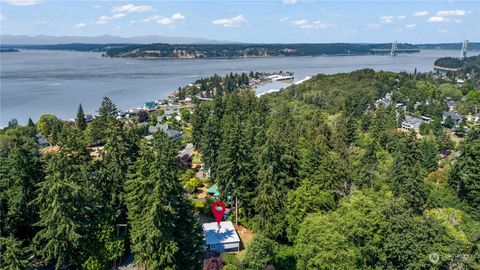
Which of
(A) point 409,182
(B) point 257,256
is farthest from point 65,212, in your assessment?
(A) point 409,182

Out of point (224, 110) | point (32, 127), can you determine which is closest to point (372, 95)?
point (224, 110)

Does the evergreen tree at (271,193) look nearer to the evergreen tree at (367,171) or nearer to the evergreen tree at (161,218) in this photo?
the evergreen tree at (161,218)

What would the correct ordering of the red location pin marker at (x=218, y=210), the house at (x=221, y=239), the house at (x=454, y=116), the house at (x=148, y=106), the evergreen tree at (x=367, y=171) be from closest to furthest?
the house at (x=221, y=239) → the red location pin marker at (x=218, y=210) → the evergreen tree at (x=367, y=171) → the house at (x=454, y=116) → the house at (x=148, y=106)

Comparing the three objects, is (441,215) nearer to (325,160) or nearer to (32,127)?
(325,160)

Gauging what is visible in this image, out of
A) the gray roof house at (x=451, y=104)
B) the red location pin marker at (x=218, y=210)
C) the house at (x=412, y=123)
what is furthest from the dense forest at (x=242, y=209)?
the gray roof house at (x=451, y=104)

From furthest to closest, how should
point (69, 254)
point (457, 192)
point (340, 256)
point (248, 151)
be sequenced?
1. point (457, 192)
2. point (248, 151)
3. point (69, 254)
4. point (340, 256)

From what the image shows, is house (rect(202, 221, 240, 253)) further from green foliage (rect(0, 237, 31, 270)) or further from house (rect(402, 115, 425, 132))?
house (rect(402, 115, 425, 132))
